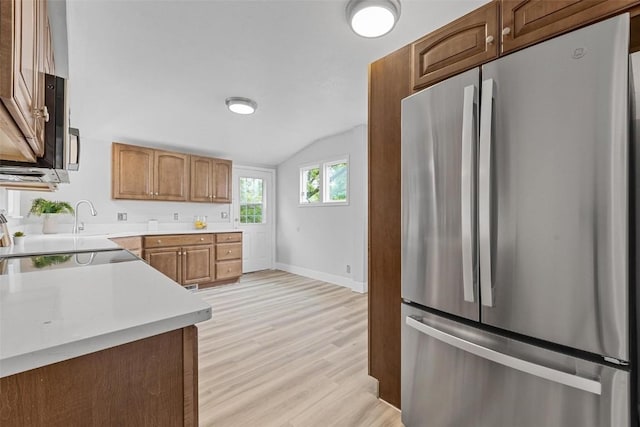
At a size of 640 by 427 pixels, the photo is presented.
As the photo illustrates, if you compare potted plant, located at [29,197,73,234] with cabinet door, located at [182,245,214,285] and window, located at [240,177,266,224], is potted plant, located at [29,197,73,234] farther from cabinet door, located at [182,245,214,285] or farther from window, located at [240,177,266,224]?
window, located at [240,177,266,224]

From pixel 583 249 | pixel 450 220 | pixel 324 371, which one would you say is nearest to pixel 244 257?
pixel 324 371

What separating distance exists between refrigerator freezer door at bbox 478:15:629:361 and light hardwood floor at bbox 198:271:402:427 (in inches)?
43.8

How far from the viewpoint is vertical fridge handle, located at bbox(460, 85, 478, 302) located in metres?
1.17

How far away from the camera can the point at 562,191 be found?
0.97m

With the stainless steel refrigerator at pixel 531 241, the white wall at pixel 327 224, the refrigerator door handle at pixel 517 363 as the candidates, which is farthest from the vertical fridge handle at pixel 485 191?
the white wall at pixel 327 224

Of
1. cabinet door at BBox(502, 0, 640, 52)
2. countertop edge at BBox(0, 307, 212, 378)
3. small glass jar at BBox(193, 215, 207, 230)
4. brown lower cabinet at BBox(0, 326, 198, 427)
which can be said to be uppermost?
cabinet door at BBox(502, 0, 640, 52)

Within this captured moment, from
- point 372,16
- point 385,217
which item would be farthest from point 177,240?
point 372,16

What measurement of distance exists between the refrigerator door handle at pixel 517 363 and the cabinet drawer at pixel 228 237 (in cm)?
382

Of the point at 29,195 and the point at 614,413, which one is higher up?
the point at 29,195

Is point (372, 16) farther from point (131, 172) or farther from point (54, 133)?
point (131, 172)

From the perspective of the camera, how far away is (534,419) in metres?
1.02

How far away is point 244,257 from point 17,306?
4855 millimetres

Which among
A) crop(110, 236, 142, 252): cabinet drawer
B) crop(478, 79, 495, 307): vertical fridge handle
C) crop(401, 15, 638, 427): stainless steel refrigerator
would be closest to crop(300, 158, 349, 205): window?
crop(110, 236, 142, 252): cabinet drawer

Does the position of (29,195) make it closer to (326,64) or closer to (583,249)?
(326,64)
